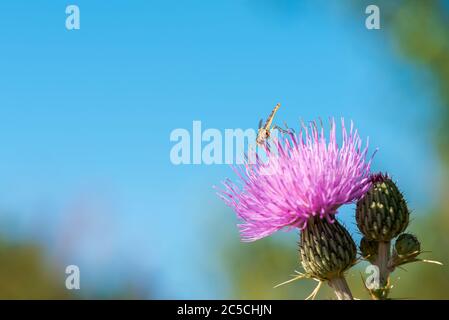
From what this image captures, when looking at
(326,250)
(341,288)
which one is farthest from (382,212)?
(341,288)

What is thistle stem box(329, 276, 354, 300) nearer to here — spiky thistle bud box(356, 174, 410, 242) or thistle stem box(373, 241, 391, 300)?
thistle stem box(373, 241, 391, 300)

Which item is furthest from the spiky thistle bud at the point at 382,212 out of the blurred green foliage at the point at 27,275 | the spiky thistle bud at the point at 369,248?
the blurred green foliage at the point at 27,275

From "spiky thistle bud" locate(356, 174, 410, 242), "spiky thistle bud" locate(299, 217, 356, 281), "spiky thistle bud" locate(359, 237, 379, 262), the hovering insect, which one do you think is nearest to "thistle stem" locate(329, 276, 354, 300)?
"spiky thistle bud" locate(299, 217, 356, 281)

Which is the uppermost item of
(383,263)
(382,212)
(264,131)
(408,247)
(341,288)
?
(264,131)

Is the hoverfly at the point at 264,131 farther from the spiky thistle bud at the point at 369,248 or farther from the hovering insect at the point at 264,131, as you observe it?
the spiky thistle bud at the point at 369,248

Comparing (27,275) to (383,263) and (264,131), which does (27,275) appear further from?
Result: (383,263)
